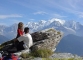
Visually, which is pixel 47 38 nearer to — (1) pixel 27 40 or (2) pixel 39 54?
(2) pixel 39 54

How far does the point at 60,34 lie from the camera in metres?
25.8

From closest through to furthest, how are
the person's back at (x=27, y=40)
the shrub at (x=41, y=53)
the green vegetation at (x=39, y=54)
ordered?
1. the person's back at (x=27, y=40)
2. the green vegetation at (x=39, y=54)
3. the shrub at (x=41, y=53)

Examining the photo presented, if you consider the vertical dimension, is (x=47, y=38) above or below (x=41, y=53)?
above

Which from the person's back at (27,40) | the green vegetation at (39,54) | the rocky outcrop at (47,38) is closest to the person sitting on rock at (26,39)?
the person's back at (27,40)

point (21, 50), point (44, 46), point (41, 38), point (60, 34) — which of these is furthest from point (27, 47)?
point (60, 34)

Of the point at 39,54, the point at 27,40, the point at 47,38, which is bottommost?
the point at 39,54

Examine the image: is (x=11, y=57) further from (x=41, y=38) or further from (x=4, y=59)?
(x=41, y=38)

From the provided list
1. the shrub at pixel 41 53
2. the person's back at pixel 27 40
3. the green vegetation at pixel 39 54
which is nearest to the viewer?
the person's back at pixel 27 40

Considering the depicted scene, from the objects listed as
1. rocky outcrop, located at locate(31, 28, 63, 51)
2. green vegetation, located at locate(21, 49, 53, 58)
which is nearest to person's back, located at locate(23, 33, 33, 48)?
green vegetation, located at locate(21, 49, 53, 58)

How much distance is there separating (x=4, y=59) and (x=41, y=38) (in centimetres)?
1222

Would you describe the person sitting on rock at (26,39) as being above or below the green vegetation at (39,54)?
above

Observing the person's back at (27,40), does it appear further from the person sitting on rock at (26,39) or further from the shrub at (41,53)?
the shrub at (41,53)

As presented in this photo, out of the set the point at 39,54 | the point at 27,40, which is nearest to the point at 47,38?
the point at 39,54

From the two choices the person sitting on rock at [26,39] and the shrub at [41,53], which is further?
the shrub at [41,53]
